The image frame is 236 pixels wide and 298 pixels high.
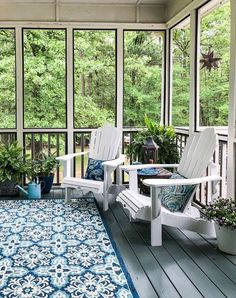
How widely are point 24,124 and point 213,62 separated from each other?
324 centimetres

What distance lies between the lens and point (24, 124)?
6410 millimetres

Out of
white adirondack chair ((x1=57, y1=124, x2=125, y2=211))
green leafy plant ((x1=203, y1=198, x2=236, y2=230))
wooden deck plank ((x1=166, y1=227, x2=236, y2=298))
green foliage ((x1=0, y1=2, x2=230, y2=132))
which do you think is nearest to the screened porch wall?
green foliage ((x1=0, y1=2, x2=230, y2=132))

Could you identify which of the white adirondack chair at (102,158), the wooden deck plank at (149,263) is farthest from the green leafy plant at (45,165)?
the wooden deck plank at (149,263)

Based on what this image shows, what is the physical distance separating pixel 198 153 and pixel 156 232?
0.99 m

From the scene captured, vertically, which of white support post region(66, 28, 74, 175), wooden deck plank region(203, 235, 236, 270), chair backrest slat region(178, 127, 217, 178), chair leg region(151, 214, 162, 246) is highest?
white support post region(66, 28, 74, 175)

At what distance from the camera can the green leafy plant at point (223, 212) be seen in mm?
3367

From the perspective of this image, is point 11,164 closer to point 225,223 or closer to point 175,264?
point 175,264

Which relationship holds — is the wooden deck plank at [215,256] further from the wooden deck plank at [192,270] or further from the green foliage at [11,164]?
the green foliage at [11,164]

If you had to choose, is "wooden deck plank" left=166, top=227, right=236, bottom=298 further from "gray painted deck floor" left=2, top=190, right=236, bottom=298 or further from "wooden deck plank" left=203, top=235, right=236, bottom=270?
"wooden deck plank" left=203, top=235, right=236, bottom=270

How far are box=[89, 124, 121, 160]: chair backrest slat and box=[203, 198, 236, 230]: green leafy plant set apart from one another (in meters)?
2.28

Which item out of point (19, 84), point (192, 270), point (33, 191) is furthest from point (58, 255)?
point (19, 84)

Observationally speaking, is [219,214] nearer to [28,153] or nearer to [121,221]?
[121,221]

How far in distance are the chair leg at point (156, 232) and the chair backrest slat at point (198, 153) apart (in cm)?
68

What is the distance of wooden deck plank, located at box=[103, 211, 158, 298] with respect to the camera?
2768mm
